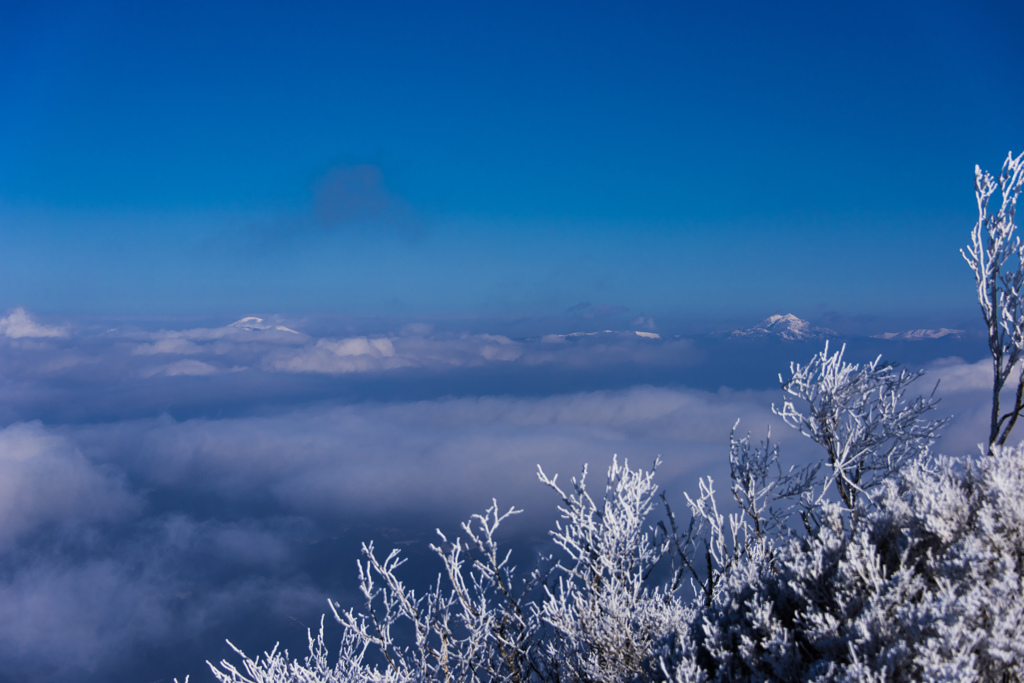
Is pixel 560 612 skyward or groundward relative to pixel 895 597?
groundward

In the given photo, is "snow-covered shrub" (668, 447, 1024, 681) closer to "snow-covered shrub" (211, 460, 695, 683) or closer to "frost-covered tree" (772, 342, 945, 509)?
"snow-covered shrub" (211, 460, 695, 683)

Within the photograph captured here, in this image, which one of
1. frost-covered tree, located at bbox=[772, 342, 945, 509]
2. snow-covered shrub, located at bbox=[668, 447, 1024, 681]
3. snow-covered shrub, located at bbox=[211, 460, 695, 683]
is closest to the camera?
snow-covered shrub, located at bbox=[668, 447, 1024, 681]

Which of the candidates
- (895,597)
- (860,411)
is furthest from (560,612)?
(860,411)

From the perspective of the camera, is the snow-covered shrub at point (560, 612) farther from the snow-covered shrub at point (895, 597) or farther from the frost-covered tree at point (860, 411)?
the frost-covered tree at point (860, 411)

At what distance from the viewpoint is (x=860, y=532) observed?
3109mm

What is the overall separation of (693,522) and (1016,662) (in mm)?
4455

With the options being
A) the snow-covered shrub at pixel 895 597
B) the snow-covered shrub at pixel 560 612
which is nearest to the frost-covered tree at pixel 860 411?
the snow-covered shrub at pixel 560 612

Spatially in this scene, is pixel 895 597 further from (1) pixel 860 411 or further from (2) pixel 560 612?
(1) pixel 860 411

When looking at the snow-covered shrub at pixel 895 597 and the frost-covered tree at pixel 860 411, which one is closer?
the snow-covered shrub at pixel 895 597

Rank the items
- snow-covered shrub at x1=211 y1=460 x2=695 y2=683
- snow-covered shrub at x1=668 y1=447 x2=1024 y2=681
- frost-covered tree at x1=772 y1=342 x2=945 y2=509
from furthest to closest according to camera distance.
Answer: frost-covered tree at x1=772 y1=342 x2=945 y2=509 < snow-covered shrub at x1=211 y1=460 x2=695 y2=683 < snow-covered shrub at x1=668 y1=447 x2=1024 y2=681

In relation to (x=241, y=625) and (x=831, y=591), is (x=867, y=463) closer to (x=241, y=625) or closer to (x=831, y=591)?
(x=831, y=591)

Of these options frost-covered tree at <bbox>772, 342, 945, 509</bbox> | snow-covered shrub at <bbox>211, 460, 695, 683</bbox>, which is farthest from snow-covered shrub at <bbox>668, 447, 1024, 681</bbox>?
frost-covered tree at <bbox>772, 342, 945, 509</bbox>

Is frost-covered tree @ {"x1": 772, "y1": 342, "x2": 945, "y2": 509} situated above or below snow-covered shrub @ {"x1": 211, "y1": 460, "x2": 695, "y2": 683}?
above

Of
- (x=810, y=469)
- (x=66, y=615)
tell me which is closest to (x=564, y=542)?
(x=810, y=469)
